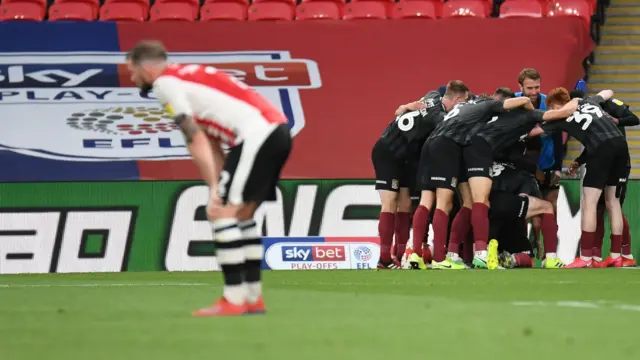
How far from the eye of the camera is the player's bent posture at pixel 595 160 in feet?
44.2

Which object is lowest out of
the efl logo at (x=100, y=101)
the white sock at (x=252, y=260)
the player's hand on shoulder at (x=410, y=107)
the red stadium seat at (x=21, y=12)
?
the efl logo at (x=100, y=101)

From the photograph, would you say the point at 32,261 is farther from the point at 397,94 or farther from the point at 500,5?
the point at 500,5

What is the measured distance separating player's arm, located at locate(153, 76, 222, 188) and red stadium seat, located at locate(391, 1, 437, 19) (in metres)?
11.7

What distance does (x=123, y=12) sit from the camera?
1875cm

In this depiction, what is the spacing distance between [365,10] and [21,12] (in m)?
5.18

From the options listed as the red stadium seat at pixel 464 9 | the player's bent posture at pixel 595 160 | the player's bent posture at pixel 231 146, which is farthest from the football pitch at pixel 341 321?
the red stadium seat at pixel 464 9

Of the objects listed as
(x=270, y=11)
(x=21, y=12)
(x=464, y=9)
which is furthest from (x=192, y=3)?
(x=464, y=9)

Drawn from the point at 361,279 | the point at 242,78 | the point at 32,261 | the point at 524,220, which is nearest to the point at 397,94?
the point at 242,78

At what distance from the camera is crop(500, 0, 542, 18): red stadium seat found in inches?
724

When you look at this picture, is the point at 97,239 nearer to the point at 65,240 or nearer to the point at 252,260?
the point at 65,240

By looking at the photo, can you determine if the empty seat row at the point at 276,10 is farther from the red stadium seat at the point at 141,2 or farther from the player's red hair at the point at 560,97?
the player's red hair at the point at 560,97

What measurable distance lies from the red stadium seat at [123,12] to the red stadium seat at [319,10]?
2350 millimetres

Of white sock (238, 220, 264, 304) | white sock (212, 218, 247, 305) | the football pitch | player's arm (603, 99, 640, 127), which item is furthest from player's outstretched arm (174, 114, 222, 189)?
player's arm (603, 99, 640, 127)

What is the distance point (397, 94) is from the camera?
59.7 ft
